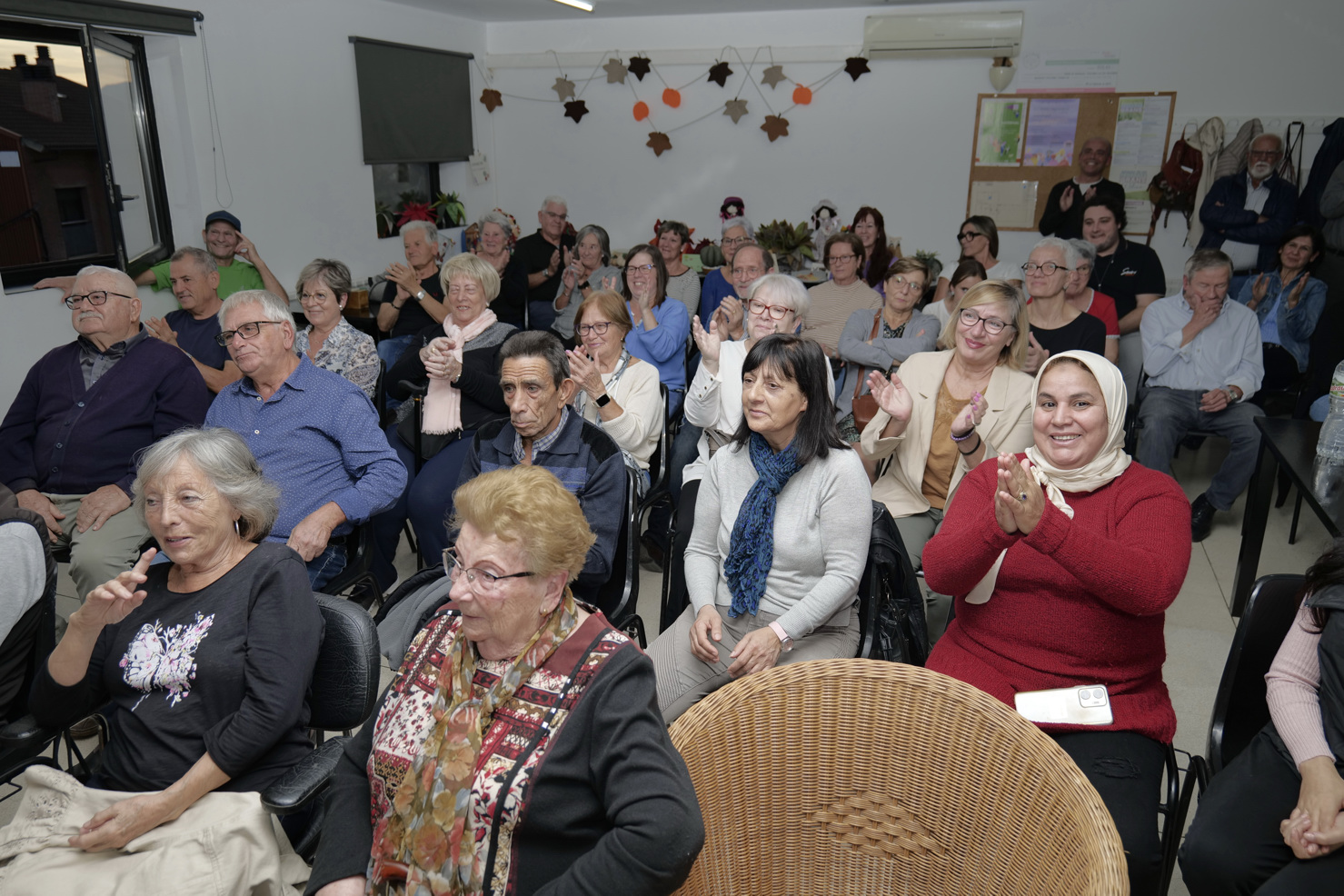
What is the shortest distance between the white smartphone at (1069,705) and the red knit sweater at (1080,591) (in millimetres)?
20

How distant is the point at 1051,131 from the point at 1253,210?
1.44 m

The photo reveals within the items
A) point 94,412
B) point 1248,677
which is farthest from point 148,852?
point 1248,677

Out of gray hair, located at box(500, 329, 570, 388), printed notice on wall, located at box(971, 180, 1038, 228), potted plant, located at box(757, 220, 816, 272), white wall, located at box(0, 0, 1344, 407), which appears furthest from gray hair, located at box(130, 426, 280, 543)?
printed notice on wall, located at box(971, 180, 1038, 228)

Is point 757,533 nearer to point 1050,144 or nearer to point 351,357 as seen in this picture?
point 351,357

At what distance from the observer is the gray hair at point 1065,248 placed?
12.7ft

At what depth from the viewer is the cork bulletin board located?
6.26 m

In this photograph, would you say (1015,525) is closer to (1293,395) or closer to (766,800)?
(766,800)

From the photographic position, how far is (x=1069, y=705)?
5.88ft

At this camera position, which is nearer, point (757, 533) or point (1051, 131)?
point (757, 533)

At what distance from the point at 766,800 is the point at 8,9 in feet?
15.2

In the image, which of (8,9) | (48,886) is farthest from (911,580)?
(8,9)

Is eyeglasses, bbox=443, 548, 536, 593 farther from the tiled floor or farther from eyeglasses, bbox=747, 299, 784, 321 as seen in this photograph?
eyeglasses, bbox=747, 299, 784, 321

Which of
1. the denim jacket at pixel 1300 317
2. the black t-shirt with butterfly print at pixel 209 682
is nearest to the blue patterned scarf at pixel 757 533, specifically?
the black t-shirt with butterfly print at pixel 209 682

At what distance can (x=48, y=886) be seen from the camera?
4.77ft
